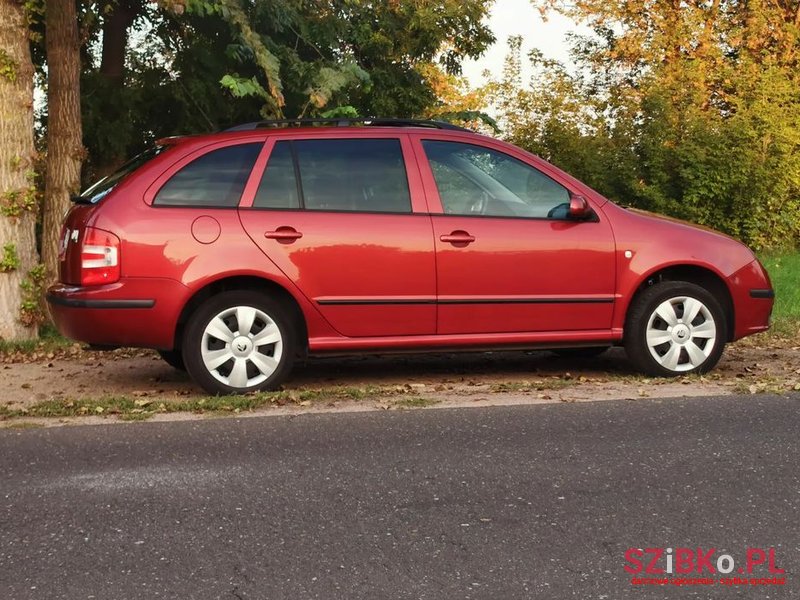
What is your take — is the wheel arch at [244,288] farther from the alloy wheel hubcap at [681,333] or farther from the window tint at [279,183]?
the alloy wheel hubcap at [681,333]

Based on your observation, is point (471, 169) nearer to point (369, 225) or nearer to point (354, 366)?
point (369, 225)

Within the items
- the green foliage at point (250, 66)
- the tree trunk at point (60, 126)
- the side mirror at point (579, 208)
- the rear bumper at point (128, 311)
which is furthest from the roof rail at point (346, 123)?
the green foliage at point (250, 66)

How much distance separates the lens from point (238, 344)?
789 centimetres

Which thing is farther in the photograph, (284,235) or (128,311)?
(284,235)

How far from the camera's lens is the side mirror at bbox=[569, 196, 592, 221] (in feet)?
27.3

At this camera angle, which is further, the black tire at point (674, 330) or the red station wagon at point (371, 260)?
the black tire at point (674, 330)

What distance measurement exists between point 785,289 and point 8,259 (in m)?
9.30

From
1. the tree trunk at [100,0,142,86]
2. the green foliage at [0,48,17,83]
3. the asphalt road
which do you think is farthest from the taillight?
the tree trunk at [100,0,142,86]

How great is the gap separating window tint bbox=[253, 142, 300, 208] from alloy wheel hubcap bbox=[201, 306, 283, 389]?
760mm

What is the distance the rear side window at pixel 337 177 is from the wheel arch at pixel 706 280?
2.05 metres

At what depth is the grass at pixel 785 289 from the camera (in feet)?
39.8

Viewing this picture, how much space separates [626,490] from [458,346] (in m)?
3.01

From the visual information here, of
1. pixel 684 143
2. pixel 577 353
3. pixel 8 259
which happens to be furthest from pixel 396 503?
pixel 684 143

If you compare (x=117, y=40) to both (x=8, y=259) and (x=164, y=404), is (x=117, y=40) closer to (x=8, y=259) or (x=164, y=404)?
(x=8, y=259)
